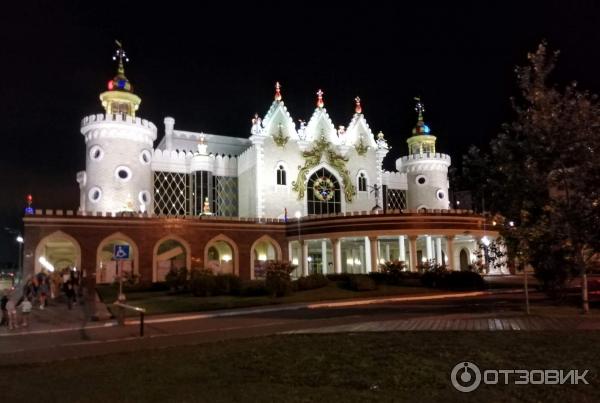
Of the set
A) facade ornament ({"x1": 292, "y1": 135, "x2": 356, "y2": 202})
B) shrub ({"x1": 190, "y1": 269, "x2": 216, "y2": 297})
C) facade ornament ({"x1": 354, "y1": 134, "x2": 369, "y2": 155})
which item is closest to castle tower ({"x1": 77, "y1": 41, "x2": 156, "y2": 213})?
facade ornament ({"x1": 292, "y1": 135, "x2": 356, "y2": 202})

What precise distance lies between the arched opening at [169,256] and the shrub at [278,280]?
54.3 feet

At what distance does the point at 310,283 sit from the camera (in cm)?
3266

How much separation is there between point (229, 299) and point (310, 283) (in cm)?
604

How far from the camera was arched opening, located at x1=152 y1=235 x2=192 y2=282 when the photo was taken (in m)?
45.8

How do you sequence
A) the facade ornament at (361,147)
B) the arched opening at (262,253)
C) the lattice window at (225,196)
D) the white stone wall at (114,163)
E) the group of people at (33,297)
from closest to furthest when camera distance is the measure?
1. the group of people at (33,297)
2. the arched opening at (262,253)
3. the white stone wall at (114,163)
4. the lattice window at (225,196)
5. the facade ornament at (361,147)

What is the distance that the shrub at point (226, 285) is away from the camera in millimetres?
31677

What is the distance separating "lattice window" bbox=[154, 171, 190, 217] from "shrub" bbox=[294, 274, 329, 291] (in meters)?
24.9

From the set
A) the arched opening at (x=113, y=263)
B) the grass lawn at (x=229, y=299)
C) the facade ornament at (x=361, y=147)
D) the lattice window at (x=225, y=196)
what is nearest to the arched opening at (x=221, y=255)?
the arched opening at (x=113, y=263)

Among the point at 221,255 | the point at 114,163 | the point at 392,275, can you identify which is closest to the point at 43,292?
the point at 392,275

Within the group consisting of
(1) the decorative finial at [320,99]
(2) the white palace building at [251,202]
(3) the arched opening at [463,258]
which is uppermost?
(1) the decorative finial at [320,99]

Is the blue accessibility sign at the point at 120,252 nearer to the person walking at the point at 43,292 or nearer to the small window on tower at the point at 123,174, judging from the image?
the person walking at the point at 43,292

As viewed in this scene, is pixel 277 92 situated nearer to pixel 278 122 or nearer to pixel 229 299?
pixel 278 122

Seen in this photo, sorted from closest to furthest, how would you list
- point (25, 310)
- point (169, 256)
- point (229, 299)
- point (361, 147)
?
point (25, 310)
point (229, 299)
point (169, 256)
point (361, 147)

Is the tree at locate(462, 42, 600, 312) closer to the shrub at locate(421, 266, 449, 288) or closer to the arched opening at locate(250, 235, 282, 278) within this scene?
the shrub at locate(421, 266, 449, 288)
